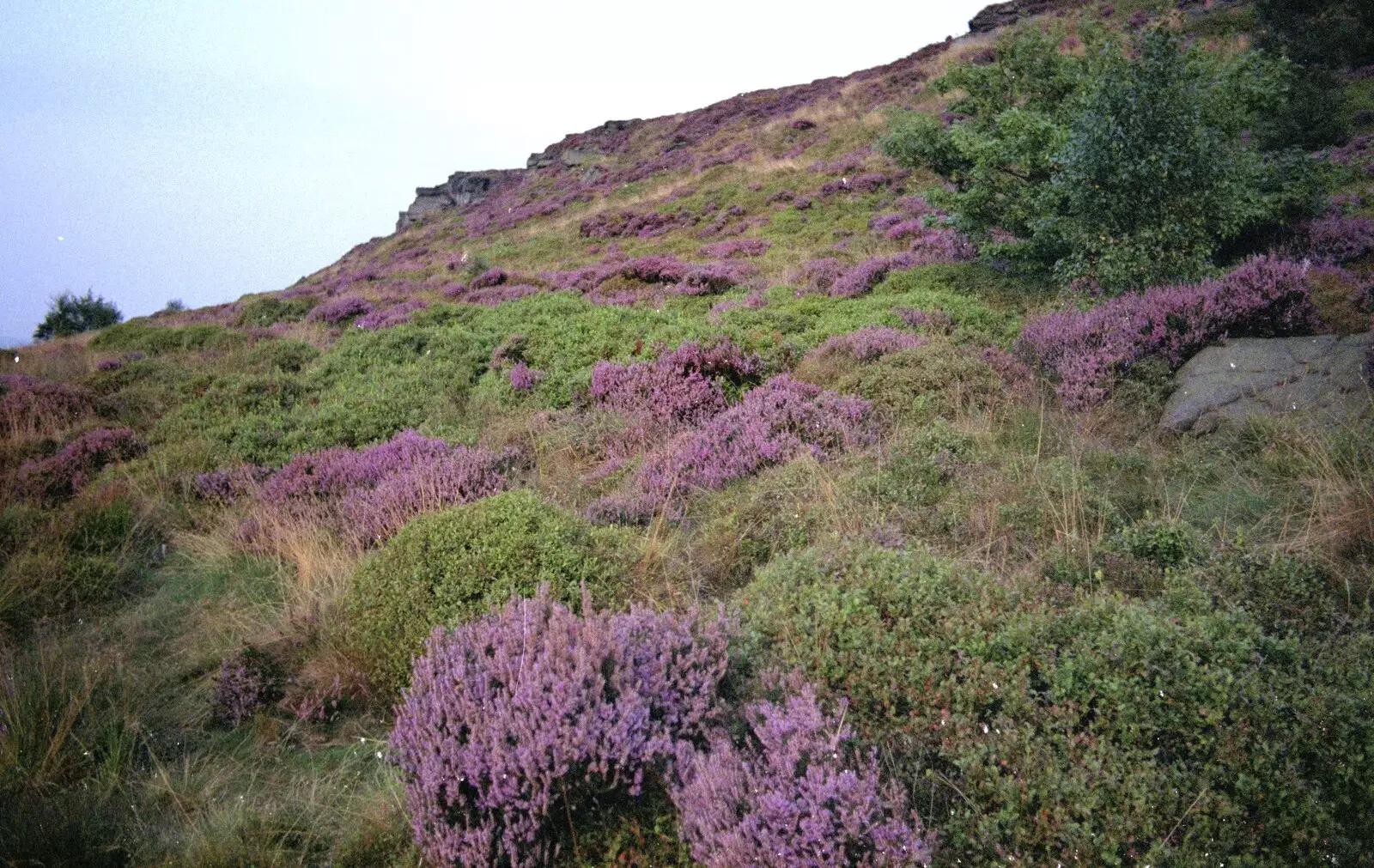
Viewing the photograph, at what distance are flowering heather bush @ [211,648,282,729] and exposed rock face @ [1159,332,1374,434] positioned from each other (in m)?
7.18

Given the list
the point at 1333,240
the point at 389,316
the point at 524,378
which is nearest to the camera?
the point at 1333,240

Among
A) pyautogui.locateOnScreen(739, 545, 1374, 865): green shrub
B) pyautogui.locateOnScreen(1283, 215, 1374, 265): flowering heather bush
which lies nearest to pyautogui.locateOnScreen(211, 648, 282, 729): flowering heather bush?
pyautogui.locateOnScreen(739, 545, 1374, 865): green shrub

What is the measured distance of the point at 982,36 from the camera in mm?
33969

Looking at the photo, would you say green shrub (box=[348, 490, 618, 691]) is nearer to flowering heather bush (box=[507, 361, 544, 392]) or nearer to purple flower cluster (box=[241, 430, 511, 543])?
purple flower cluster (box=[241, 430, 511, 543])

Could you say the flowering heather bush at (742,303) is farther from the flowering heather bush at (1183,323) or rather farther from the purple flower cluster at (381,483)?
the purple flower cluster at (381,483)

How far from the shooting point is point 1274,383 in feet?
19.8

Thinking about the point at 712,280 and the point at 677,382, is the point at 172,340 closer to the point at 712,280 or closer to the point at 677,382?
the point at 712,280

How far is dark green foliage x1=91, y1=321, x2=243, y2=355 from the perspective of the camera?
45.5 feet

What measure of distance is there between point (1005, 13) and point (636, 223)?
26408 millimetres

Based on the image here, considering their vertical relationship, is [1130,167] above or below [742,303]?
above

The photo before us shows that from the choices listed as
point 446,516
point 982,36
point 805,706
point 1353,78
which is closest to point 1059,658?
point 805,706

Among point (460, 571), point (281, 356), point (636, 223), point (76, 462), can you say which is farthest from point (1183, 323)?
point (636, 223)

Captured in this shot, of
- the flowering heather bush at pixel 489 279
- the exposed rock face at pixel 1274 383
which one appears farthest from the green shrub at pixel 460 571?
the flowering heather bush at pixel 489 279

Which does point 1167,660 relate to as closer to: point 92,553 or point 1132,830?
point 1132,830
